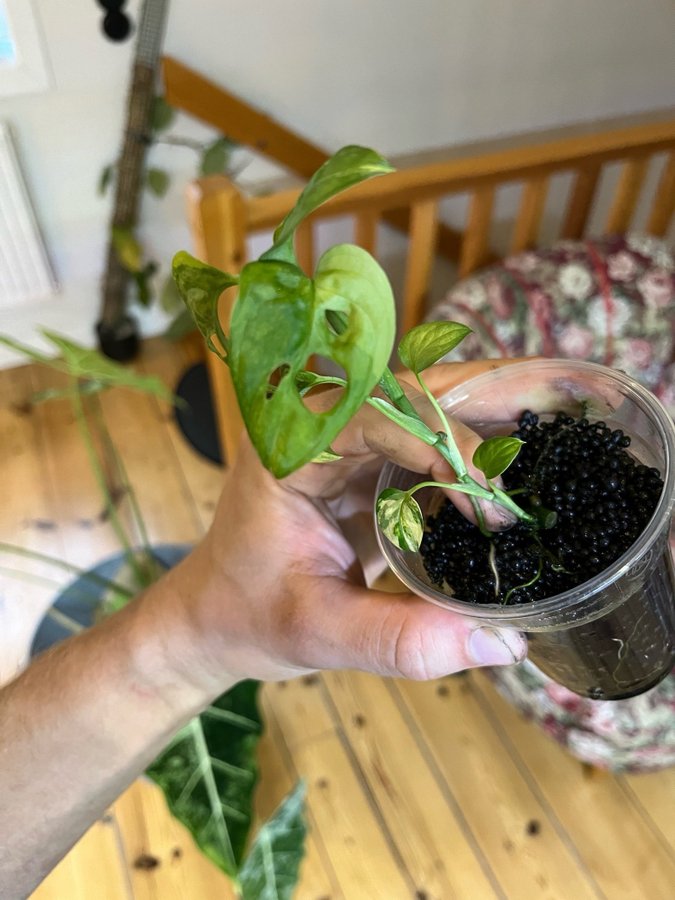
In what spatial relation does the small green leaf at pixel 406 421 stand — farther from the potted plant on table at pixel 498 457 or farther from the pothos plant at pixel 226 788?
the pothos plant at pixel 226 788

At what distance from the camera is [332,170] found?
0.27m

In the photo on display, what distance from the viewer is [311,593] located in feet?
2.00

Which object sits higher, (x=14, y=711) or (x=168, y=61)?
(x=168, y=61)

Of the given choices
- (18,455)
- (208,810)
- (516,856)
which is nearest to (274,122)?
(18,455)

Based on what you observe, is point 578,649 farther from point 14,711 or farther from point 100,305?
point 100,305

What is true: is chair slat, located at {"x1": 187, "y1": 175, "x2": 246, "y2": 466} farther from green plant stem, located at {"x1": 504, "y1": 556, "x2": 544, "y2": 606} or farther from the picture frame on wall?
the picture frame on wall

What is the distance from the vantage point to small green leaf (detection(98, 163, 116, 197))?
73.7 inches

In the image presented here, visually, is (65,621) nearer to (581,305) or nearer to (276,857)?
(276,857)

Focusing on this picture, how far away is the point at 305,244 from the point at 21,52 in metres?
0.94

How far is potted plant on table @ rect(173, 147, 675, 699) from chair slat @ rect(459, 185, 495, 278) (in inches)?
35.0

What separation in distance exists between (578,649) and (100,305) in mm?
1928

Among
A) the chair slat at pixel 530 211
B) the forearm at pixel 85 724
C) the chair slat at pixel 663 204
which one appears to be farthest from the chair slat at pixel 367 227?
the forearm at pixel 85 724

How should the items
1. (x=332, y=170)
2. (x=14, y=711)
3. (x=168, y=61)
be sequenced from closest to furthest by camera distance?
(x=332, y=170) < (x=14, y=711) < (x=168, y=61)

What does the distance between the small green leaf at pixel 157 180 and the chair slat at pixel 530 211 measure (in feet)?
3.19
